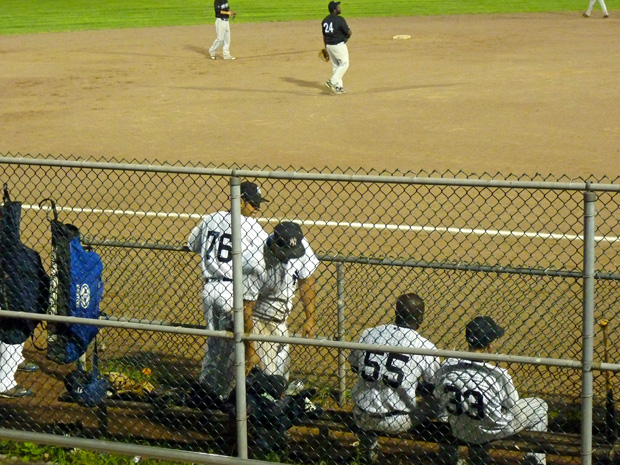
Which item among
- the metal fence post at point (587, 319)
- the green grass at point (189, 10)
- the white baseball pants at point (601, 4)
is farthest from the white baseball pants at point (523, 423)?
the green grass at point (189, 10)

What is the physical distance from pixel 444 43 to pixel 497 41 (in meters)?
1.62

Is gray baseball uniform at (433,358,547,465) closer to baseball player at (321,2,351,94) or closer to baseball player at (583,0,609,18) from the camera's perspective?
baseball player at (321,2,351,94)

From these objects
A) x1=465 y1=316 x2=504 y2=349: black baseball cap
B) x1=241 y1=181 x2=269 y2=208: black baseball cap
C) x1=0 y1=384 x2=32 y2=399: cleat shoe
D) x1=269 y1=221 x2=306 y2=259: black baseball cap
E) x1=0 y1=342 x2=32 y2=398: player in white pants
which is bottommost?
x1=0 y1=384 x2=32 y2=399: cleat shoe

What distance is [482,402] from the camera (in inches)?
245

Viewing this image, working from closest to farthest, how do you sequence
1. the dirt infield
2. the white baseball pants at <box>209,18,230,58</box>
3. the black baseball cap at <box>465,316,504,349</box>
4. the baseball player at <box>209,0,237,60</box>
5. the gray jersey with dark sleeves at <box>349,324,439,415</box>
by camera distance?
the black baseball cap at <box>465,316,504,349</box>, the gray jersey with dark sleeves at <box>349,324,439,415</box>, the dirt infield, the baseball player at <box>209,0,237,60</box>, the white baseball pants at <box>209,18,230,58</box>

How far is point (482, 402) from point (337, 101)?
14.7 metres

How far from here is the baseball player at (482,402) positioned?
20.5 feet

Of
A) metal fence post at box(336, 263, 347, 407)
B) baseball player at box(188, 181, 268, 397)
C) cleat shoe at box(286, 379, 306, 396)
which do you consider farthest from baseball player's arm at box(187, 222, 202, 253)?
cleat shoe at box(286, 379, 306, 396)

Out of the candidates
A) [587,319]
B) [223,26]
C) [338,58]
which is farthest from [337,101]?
[587,319]

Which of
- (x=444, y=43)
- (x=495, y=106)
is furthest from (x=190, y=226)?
(x=444, y=43)

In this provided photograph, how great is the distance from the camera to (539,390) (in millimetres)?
7672

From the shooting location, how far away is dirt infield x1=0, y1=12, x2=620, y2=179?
53.1 feet

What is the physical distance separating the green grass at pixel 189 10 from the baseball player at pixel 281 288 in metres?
31.2

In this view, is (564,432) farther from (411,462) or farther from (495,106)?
(495,106)
